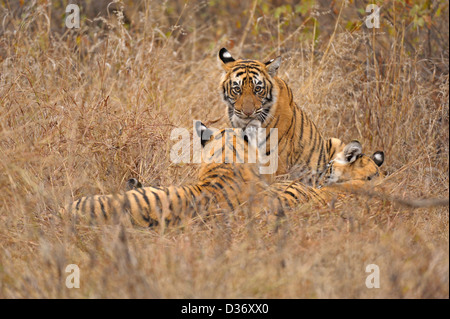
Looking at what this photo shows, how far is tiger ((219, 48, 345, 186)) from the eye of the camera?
479 cm

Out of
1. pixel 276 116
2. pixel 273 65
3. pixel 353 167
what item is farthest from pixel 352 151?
pixel 273 65

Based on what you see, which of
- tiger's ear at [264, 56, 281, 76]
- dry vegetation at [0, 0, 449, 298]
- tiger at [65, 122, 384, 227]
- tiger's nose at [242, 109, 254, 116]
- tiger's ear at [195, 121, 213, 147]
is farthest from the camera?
tiger's ear at [264, 56, 281, 76]

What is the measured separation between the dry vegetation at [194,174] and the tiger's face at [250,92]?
0.52 m

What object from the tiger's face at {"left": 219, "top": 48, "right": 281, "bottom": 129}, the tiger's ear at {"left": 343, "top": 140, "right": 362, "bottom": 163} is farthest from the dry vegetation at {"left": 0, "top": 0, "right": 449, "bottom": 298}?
the tiger's face at {"left": 219, "top": 48, "right": 281, "bottom": 129}

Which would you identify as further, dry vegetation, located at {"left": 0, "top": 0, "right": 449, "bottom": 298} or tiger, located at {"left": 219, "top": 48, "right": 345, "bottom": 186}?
tiger, located at {"left": 219, "top": 48, "right": 345, "bottom": 186}

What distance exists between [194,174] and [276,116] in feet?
2.65

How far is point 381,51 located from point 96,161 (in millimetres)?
3064

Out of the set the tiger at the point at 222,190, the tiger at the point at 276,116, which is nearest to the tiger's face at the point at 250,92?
the tiger at the point at 276,116

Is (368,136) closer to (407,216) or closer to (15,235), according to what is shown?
(407,216)

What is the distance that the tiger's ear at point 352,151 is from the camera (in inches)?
179

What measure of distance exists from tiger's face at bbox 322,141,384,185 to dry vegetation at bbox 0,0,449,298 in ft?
0.77

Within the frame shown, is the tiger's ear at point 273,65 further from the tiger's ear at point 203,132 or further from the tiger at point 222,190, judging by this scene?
the tiger's ear at point 203,132

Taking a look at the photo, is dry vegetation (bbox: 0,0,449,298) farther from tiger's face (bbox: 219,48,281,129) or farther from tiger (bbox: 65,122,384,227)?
tiger's face (bbox: 219,48,281,129)

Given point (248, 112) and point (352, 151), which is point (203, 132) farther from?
point (352, 151)
